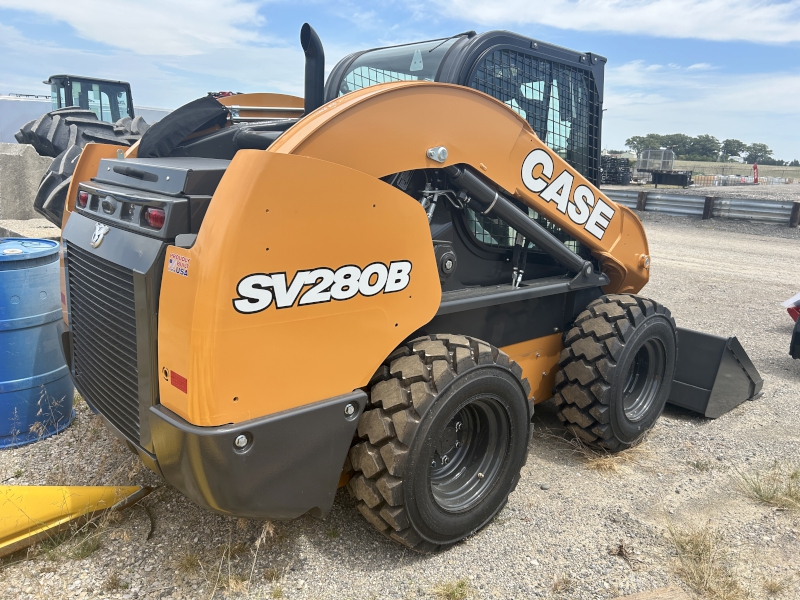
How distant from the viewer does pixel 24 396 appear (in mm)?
3586

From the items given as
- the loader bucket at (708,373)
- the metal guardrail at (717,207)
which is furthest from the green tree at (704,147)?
the loader bucket at (708,373)

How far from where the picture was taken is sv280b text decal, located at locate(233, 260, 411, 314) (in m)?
2.02

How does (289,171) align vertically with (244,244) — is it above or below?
above

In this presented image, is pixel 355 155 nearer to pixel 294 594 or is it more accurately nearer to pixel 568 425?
pixel 294 594

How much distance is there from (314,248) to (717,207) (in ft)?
57.3

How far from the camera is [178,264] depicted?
205cm

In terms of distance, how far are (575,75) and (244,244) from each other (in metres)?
2.77

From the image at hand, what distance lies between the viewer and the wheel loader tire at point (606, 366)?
3.56m

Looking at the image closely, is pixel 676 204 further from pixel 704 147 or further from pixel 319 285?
pixel 704 147

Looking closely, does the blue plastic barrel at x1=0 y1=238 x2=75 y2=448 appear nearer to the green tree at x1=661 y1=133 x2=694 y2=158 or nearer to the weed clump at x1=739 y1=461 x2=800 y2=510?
the weed clump at x1=739 y1=461 x2=800 y2=510

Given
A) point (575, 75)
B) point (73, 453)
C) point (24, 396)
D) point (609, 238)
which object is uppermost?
point (575, 75)

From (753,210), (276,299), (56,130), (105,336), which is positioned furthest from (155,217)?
(753,210)

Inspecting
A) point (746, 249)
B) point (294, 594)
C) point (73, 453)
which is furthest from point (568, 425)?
point (746, 249)

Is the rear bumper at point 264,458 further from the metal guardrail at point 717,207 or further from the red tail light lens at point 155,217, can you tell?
the metal guardrail at point 717,207
